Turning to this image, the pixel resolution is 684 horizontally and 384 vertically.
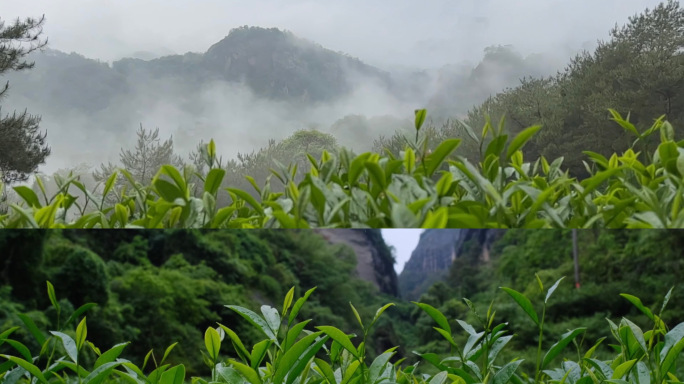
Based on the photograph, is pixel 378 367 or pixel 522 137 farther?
pixel 522 137

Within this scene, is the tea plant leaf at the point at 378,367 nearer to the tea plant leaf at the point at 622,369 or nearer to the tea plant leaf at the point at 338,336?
the tea plant leaf at the point at 338,336

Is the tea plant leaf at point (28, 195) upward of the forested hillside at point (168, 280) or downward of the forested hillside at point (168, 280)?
upward

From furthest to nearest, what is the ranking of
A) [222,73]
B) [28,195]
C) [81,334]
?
[222,73]
[28,195]
[81,334]

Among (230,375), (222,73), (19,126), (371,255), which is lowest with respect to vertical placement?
(230,375)

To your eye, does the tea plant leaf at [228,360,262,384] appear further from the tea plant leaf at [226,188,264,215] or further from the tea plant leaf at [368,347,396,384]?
the tea plant leaf at [226,188,264,215]

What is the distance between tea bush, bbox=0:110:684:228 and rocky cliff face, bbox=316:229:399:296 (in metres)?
0.02

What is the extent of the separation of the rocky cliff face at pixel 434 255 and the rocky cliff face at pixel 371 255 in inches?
1.0

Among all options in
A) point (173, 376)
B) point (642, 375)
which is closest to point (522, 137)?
point (642, 375)

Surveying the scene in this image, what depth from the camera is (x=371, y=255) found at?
3.73ft

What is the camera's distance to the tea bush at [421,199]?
1.00m

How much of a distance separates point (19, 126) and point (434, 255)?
1658cm

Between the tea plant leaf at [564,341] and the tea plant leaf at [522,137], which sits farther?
the tea plant leaf at [522,137]

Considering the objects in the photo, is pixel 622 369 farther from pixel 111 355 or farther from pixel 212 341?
pixel 111 355

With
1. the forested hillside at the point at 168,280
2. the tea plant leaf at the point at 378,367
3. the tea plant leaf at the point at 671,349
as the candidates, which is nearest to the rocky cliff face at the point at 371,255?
the forested hillside at the point at 168,280
